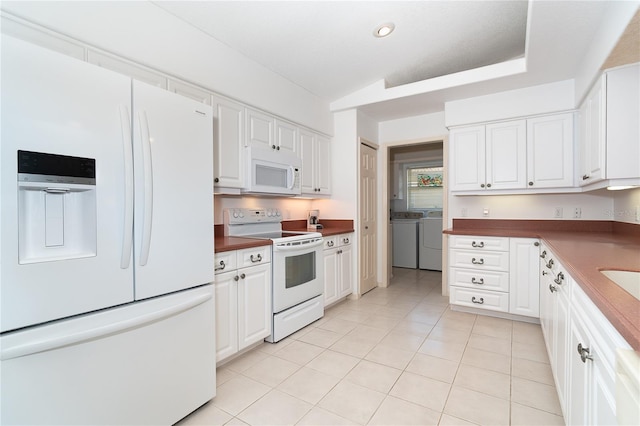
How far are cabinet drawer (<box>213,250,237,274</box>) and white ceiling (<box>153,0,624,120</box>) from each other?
172 centimetres

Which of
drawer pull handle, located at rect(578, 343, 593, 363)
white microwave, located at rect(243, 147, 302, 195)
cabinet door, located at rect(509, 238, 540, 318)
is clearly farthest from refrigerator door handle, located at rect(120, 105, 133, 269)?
cabinet door, located at rect(509, 238, 540, 318)

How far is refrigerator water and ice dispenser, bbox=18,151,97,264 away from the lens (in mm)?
1133

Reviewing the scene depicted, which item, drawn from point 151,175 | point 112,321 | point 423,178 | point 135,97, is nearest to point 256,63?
point 135,97

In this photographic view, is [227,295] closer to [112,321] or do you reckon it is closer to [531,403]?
[112,321]

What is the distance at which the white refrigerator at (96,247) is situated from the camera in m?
1.10

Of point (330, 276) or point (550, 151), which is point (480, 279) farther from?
point (330, 276)

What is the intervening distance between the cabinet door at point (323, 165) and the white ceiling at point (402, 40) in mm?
590

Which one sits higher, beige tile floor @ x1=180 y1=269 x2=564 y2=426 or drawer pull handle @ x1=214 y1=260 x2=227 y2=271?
drawer pull handle @ x1=214 y1=260 x2=227 y2=271

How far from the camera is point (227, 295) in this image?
220cm

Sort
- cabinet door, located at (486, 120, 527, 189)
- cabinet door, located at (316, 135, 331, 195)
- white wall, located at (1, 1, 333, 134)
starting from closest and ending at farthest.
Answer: white wall, located at (1, 1, 333, 134) → cabinet door, located at (486, 120, 527, 189) → cabinet door, located at (316, 135, 331, 195)

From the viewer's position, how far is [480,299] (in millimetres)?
3238

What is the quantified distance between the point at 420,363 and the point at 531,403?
0.69 m

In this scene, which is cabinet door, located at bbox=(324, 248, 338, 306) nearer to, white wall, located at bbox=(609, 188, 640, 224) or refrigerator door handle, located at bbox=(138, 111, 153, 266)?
refrigerator door handle, located at bbox=(138, 111, 153, 266)

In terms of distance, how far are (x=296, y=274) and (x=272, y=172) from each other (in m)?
1.01
